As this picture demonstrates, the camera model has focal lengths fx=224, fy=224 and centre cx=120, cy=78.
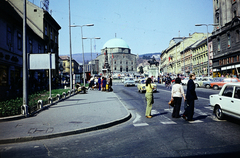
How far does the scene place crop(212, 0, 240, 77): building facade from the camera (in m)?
36.4

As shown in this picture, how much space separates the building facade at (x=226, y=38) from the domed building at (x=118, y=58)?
97.3 meters

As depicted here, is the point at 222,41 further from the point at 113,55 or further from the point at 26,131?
the point at 113,55

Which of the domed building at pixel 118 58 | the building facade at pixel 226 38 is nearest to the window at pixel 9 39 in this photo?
the building facade at pixel 226 38

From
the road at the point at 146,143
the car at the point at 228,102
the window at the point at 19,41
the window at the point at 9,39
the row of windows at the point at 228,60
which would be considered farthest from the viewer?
the row of windows at the point at 228,60

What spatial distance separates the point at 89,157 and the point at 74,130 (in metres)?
2.38

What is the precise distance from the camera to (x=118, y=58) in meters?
142

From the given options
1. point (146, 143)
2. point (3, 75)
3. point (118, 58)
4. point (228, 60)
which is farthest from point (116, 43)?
point (146, 143)

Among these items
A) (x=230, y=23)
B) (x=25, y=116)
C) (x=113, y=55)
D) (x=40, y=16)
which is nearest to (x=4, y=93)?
(x=25, y=116)

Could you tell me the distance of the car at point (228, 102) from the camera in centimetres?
739

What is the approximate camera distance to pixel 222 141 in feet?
18.4

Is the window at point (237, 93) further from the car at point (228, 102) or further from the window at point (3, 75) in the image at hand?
the window at point (3, 75)

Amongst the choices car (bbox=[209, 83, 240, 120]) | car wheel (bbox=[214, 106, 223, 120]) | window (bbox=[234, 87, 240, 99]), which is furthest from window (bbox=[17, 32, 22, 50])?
window (bbox=[234, 87, 240, 99])

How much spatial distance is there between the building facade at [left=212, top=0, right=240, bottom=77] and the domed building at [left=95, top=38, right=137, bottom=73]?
97284 mm

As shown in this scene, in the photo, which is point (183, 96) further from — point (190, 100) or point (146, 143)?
point (146, 143)
